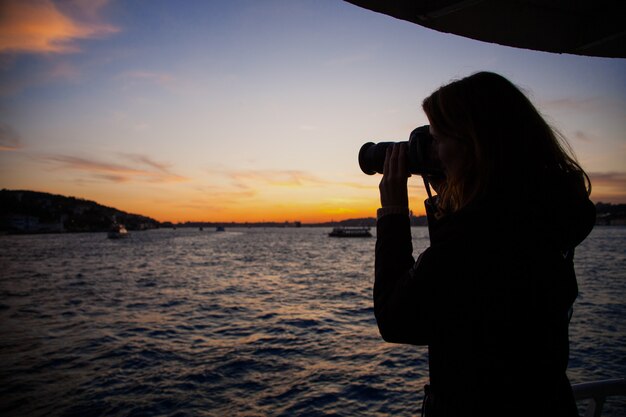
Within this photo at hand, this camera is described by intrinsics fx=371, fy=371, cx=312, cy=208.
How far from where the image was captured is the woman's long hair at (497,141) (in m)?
0.87

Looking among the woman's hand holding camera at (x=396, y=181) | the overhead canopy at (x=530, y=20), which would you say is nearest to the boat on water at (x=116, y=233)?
the overhead canopy at (x=530, y=20)

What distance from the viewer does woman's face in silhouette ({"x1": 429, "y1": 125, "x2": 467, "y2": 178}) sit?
957mm

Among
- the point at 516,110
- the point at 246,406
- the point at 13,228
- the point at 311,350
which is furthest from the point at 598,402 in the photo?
the point at 13,228

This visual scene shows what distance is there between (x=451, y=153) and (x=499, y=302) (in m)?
0.38

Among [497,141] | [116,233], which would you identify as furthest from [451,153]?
[116,233]

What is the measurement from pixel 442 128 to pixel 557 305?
500mm

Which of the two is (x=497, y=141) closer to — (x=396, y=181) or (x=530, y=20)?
(x=396, y=181)

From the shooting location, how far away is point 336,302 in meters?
15.9

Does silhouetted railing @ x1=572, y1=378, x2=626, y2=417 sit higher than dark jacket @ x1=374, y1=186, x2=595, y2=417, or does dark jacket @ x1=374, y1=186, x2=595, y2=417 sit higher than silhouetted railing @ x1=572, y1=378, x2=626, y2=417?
dark jacket @ x1=374, y1=186, x2=595, y2=417

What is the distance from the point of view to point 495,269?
81cm

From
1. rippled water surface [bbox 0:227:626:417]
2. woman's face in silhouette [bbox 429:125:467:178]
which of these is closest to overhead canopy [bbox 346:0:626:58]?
woman's face in silhouette [bbox 429:125:467:178]

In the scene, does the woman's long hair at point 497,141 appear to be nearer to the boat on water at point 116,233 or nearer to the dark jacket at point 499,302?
the dark jacket at point 499,302

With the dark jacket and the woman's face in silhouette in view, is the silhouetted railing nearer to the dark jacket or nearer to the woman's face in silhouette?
the dark jacket

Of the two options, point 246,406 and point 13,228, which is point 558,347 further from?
point 13,228
